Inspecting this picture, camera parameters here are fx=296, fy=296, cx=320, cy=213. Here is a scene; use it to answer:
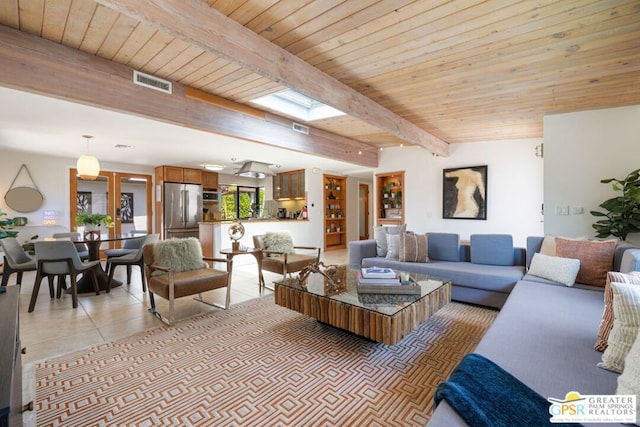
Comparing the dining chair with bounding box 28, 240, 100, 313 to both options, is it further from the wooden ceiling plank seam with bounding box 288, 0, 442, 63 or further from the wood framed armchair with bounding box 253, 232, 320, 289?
the wooden ceiling plank seam with bounding box 288, 0, 442, 63

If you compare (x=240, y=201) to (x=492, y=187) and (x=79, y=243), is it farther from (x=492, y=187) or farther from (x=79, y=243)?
(x=492, y=187)

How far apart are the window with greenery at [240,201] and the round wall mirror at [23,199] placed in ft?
12.1

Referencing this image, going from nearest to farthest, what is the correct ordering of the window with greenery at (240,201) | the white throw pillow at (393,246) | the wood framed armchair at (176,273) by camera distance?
the wood framed armchair at (176,273) → the white throw pillow at (393,246) → the window with greenery at (240,201)

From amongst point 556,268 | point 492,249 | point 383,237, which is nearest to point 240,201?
point 383,237

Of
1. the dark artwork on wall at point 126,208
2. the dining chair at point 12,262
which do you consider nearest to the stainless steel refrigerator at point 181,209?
the dark artwork on wall at point 126,208

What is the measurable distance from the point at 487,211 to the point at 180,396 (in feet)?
18.6

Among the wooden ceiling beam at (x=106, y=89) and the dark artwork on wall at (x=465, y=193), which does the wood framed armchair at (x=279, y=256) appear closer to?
the wooden ceiling beam at (x=106, y=89)

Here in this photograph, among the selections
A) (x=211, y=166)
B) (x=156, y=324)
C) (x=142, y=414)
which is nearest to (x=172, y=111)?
(x=156, y=324)

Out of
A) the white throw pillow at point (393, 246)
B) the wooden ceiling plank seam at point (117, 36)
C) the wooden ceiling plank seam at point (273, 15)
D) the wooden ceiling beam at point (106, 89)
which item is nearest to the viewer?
the wooden ceiling plank seam at point (273, 15)

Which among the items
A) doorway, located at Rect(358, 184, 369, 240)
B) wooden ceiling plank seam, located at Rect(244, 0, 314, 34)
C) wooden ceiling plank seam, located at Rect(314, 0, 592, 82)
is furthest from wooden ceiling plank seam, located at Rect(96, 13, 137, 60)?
doorway, located at Rect(358, 184, 369, 240)

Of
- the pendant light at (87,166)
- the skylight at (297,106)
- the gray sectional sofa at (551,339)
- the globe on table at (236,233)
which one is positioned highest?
the skylight at (297,106)

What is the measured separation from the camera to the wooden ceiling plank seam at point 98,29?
6.34ft

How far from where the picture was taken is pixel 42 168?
5957 mm

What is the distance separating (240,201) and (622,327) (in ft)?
27.8
